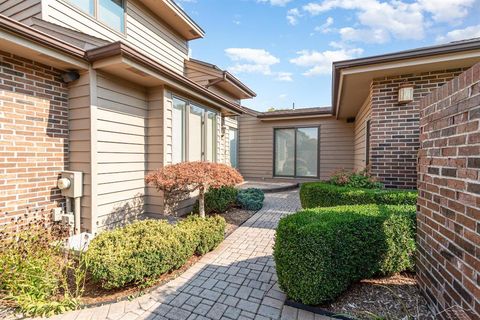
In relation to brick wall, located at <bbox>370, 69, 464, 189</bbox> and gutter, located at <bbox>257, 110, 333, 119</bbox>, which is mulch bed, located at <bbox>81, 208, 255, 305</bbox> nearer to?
brick wall, located at <bbox>370, 69, 464, 189</bbox>

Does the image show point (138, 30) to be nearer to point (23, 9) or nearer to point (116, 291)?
point (23, 9)

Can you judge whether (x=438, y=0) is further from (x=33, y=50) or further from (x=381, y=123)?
(x=33, y=50)

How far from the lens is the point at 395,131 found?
4.54m

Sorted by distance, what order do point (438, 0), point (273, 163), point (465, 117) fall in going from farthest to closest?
point (273, 163) < point (438, 0) < point (465, 117)

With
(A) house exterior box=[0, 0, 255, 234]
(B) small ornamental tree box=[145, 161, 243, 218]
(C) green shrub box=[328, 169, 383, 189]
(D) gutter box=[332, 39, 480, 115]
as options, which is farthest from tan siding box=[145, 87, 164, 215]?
(C) green shrub box=[328, 169, 383, 189]

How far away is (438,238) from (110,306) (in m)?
3.30

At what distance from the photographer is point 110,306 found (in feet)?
8.14

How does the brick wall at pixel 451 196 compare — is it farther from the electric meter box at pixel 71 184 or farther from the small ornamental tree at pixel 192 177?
the electric meter box at pixel 71 184

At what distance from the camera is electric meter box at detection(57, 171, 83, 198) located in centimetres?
Result: 391

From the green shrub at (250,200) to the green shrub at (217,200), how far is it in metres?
0.48

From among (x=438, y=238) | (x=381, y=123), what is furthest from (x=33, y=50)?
(x=381, y=123)

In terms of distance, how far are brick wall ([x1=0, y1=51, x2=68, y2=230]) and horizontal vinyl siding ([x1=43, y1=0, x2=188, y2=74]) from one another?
155cm

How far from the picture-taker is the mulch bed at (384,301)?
219 cm

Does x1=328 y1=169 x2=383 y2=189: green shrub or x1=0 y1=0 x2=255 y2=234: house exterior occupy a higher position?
x1=0 y1=0 x2=255 y2=234: house exterior
